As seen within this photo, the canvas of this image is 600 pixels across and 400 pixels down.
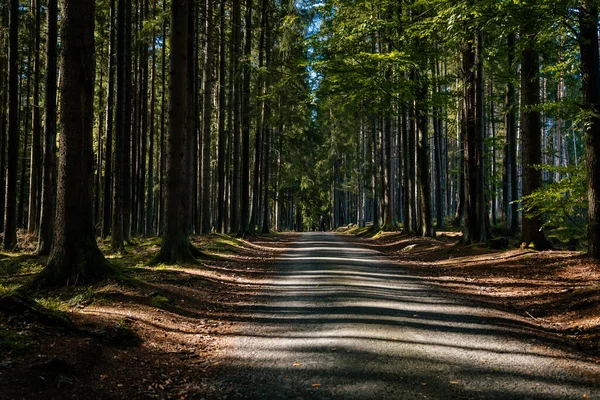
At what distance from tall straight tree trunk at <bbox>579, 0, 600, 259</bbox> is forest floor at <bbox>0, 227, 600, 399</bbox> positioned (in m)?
0.90

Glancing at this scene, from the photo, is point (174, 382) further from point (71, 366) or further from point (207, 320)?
point (207, 320)

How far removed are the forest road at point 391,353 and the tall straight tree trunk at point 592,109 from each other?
3485mm

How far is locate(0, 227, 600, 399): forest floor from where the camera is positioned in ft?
14.6

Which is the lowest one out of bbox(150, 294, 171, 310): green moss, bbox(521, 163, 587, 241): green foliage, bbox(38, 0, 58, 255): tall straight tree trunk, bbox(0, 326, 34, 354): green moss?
bbox(150, 294, 171, 310): green moss

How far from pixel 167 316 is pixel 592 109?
909 cm

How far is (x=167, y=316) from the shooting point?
738 cm

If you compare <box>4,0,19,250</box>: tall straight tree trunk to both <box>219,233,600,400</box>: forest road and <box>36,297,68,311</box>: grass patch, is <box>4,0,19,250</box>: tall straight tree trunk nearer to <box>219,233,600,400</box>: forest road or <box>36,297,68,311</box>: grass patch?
<box>36,297,68,311</box>: grass patch

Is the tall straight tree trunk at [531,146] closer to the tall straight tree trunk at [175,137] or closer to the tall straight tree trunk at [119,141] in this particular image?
the tall straight tree trunk at [175,137]

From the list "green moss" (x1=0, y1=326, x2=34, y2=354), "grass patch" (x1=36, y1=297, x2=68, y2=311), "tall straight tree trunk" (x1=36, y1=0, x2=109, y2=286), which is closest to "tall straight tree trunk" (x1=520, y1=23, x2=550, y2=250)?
"tall straight tree trunk" (x1=36, y1=0, x2=109, y2=286)

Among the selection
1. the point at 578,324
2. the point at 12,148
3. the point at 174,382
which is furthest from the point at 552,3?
the point at 12,148

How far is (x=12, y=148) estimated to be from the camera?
52.1ft

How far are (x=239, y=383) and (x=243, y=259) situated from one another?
11115mm

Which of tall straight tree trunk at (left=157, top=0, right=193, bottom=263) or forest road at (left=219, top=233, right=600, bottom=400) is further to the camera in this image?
tall straight tree trunk at (left=157, top=0, right=193, bottom=263)

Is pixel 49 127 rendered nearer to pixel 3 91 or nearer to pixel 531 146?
pixel 531 146
